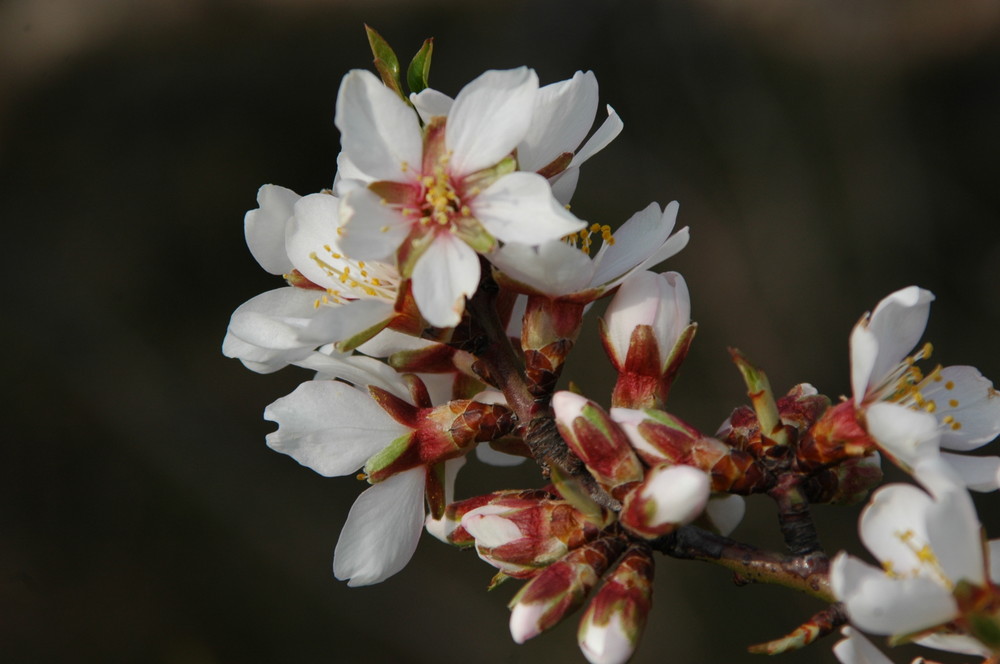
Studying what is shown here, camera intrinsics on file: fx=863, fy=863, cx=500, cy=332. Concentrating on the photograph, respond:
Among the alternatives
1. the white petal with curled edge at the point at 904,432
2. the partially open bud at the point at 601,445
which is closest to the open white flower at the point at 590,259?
the partially open bud at the point at 601,445

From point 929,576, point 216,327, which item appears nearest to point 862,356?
point 929,576

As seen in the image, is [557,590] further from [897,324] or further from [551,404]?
[897,324]

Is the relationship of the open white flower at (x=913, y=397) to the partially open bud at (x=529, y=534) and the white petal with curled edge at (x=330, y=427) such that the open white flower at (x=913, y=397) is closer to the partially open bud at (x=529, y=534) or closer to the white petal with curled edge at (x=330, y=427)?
the partially open bud at (x=529, y=534)

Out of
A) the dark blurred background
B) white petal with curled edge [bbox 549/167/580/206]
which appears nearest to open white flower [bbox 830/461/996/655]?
white petal with curled edge [bbox 549/167/580/206]

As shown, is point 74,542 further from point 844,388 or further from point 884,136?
point 884,136

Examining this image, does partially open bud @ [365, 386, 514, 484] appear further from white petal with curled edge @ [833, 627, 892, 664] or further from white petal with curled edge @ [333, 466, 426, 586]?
white petal with curled edge @ [833, 627, 892, 664]
